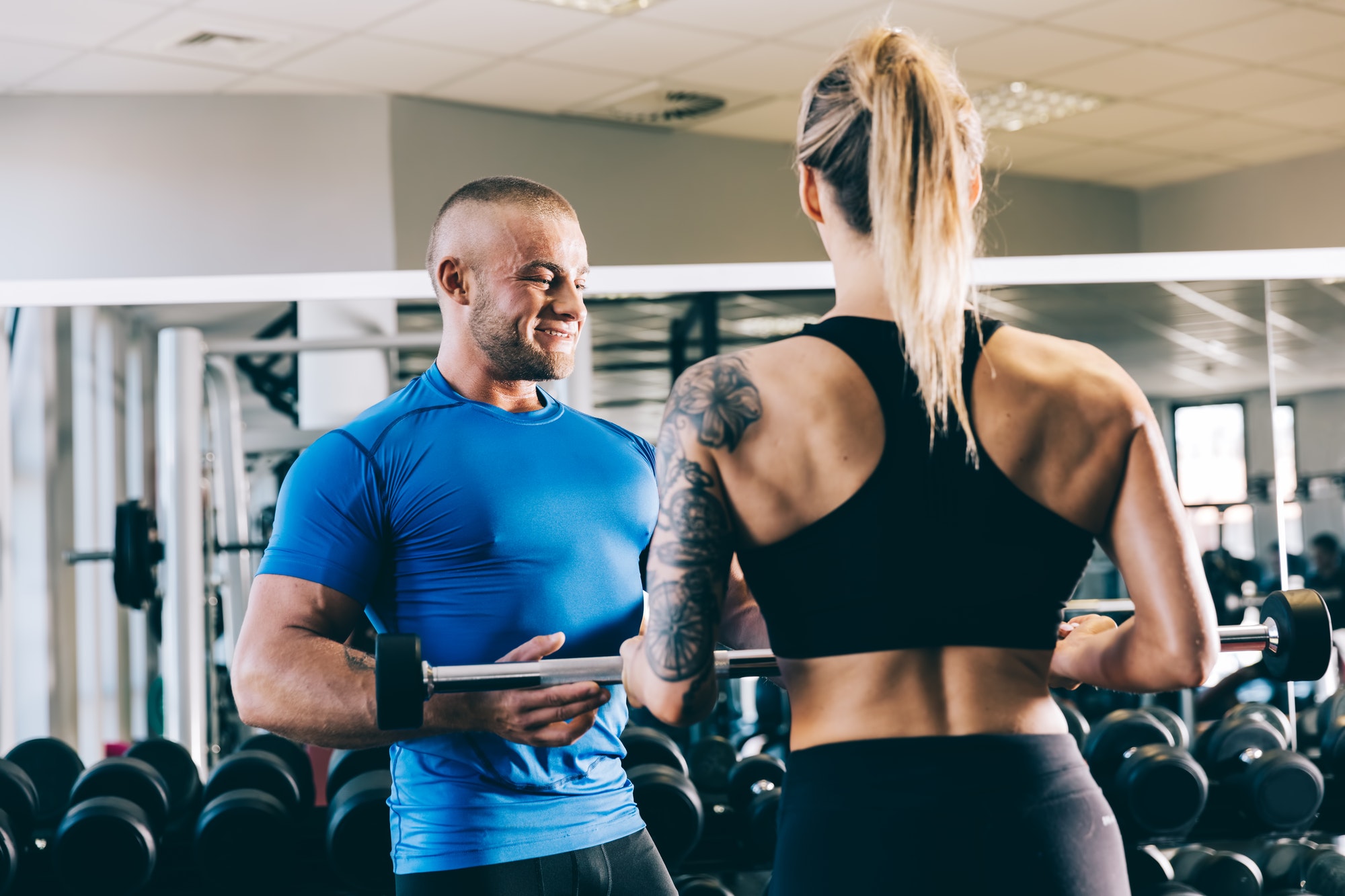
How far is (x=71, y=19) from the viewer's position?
Result: 14.6 ft

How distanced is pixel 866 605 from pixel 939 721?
117 millimetres

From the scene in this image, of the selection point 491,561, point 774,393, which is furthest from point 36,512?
point 774,393

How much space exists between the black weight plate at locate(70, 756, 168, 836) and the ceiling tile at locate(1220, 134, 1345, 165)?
561 centimetres

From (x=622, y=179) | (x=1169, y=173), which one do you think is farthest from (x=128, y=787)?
(x=1169, y=173)

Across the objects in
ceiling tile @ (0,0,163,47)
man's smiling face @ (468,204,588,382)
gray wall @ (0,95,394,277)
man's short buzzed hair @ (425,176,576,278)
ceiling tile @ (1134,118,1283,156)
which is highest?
ceiling tile @ (0,0,163,47)

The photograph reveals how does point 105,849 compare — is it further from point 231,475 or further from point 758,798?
point 231,475

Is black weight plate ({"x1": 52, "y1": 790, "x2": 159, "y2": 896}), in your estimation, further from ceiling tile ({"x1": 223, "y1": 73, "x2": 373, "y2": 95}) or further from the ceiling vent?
ceiling tile ({"x1": 223, "y1": 73, "x2": 373, "y2": 95})

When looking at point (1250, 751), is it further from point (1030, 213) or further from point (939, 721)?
point (1030, 213)

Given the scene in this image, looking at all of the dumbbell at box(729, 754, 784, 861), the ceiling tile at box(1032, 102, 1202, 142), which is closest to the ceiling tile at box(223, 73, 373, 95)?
the ceiling tile at box(1032, 102, 1202, 142)

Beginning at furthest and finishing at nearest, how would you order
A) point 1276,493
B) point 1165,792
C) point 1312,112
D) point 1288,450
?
point 1312,112
point 1288,450
point 1276,493
point 1165,792

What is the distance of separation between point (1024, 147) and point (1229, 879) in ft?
13.4

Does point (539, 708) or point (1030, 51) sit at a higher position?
point (1030, 51)

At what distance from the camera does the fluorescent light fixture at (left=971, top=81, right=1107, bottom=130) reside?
216 inches

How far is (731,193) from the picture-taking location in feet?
19.6
